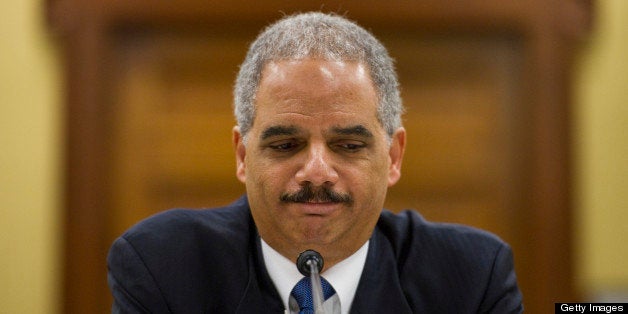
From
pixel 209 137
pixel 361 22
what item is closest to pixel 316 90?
pixel 361 22

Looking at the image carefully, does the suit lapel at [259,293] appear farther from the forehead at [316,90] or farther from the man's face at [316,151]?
the forehead at [316,90]

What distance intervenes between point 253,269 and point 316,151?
1.24 feet

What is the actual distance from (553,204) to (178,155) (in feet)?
6.45

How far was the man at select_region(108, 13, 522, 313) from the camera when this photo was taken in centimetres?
168

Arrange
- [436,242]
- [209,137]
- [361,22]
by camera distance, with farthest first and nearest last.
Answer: [209,137] → [361,22] → [436,242]

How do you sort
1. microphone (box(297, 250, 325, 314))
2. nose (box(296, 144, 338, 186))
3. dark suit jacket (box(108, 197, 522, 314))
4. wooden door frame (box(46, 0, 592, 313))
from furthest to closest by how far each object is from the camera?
wooden door frame (box(46, 0, 592, 313)) → dark suit jacket (box(108, 197, 522, 314)) → nose (box(296, 144, 338, 186)) → microphone (box(297, 250, 325, 314))

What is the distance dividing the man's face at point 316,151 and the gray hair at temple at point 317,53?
0.9 inches

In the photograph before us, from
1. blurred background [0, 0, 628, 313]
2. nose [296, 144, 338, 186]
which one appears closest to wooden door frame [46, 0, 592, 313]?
blurred background [0, 0, 628, 313]

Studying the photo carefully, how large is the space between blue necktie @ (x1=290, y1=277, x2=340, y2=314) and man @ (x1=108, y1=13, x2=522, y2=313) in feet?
0.04

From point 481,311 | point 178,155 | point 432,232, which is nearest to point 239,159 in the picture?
point 432,232

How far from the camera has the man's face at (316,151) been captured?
5.47 feet

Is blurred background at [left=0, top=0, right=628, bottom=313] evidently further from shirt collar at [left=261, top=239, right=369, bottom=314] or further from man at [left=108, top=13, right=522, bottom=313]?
shirt collar at [left=261, top=239, right=369, bottom=314]

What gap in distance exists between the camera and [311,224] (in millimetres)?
1702

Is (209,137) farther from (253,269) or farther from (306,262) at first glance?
(306,262)
